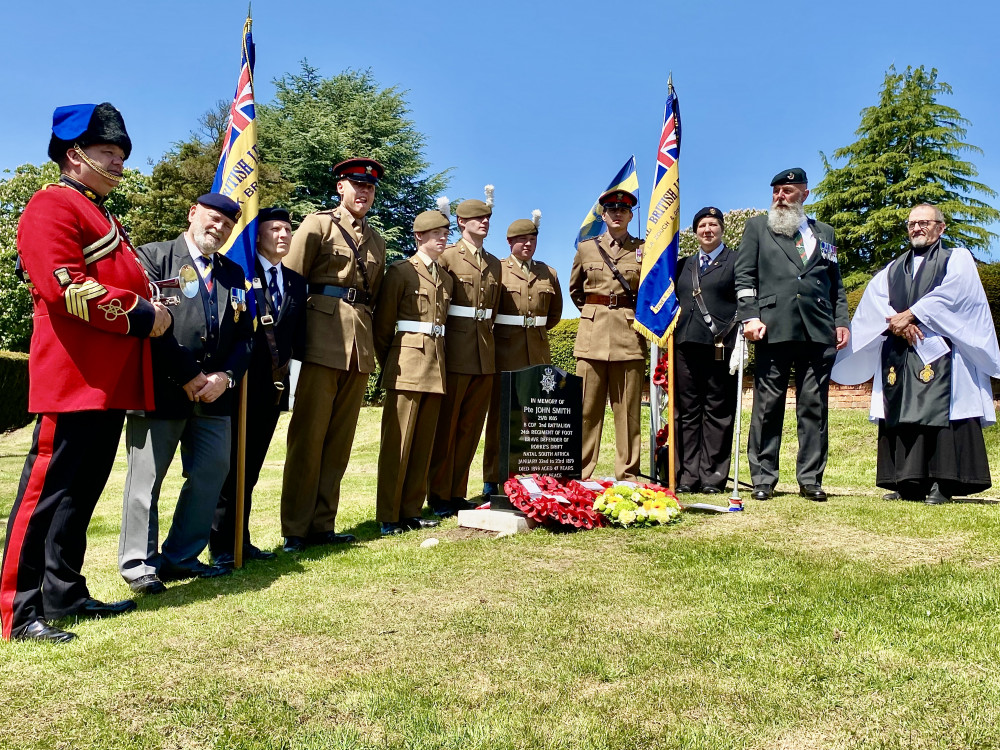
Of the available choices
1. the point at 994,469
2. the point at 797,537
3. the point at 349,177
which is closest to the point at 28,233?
the point at 349,177

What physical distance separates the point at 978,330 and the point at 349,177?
4674 mm

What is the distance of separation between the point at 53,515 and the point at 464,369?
10.8ft

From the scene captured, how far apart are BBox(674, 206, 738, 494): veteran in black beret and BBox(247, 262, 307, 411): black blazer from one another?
314cm

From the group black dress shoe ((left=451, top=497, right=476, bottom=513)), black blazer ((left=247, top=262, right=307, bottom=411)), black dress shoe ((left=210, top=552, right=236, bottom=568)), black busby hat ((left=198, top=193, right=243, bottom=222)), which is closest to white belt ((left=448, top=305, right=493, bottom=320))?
black blazer ((left=247, top=262, right=307, bottom=411))

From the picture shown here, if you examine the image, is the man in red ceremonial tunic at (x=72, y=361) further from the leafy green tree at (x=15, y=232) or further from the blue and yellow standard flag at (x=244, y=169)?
the leafy green tree at (x=15, y=232)

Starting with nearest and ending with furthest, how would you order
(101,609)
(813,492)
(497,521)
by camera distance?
(101,609) < (497,521) < (813,492)

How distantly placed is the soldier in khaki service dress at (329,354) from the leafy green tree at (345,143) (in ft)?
65.2

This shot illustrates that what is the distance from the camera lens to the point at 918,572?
13.0 ft

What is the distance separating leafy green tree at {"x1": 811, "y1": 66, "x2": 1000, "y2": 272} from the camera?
2470 centimetres

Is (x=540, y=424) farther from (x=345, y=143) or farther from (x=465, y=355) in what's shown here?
(x=345, y=143)

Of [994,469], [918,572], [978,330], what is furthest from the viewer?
[994,469]

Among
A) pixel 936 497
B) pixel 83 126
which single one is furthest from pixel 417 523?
pixel 936 497

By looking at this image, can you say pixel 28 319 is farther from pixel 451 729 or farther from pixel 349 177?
pixel 451 729

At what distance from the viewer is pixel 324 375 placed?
531 cm
